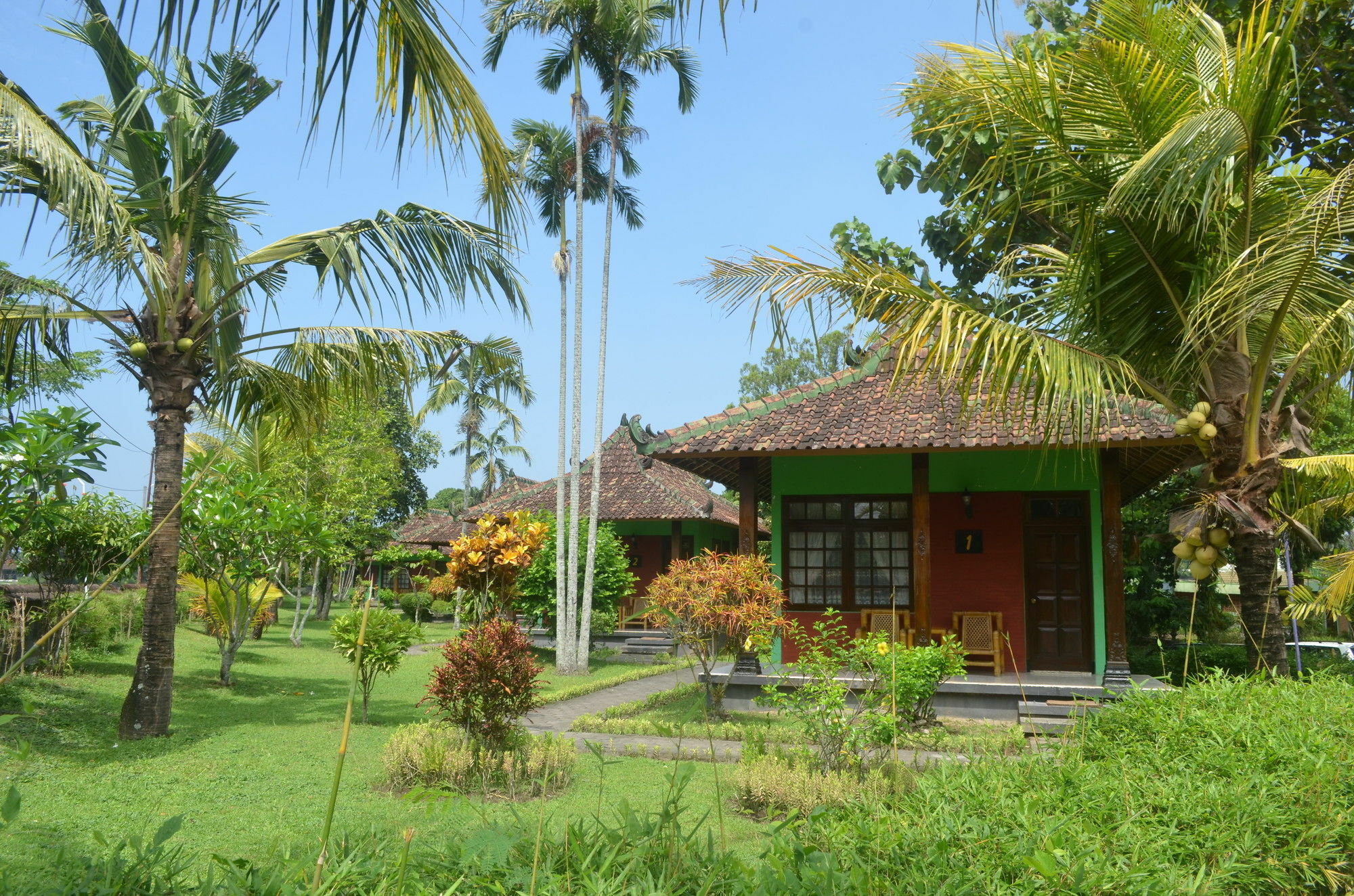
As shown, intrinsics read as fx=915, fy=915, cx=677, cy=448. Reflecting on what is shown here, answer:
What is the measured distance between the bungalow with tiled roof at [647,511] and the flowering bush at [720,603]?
1067 cm

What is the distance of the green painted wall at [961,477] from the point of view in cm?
1174

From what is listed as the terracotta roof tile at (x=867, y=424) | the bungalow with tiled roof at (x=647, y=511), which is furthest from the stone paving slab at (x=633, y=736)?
the bungalow with tiled roof at (x=647, y=511)

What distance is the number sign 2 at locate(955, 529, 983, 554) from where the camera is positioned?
Answer: 12430 mm

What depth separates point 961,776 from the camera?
12.3 ft

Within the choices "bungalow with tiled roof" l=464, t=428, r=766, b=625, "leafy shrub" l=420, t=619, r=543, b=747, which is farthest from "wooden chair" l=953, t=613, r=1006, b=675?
"bungalow with tiled roof" l=464, t=428, r=766, b=625

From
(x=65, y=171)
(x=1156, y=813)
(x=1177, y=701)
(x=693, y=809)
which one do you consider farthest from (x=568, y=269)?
(x=1156, y=813)

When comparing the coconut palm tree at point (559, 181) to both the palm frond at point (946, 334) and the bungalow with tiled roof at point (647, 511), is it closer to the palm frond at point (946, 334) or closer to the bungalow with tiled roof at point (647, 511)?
the bungalow with tiled roof at point (647, 511)

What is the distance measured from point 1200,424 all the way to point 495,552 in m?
6.80

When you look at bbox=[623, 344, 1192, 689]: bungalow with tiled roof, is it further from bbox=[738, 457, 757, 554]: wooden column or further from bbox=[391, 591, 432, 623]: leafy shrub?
bbox=[391, 591, 432, 623]: leafy shrub

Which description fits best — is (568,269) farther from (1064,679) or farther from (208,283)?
(1064,679)

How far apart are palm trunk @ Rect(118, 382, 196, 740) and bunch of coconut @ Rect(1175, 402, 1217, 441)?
830 cm

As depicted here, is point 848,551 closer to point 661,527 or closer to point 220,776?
point 220,776

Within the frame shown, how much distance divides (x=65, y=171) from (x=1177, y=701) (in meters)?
7.84

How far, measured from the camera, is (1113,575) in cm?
1108
